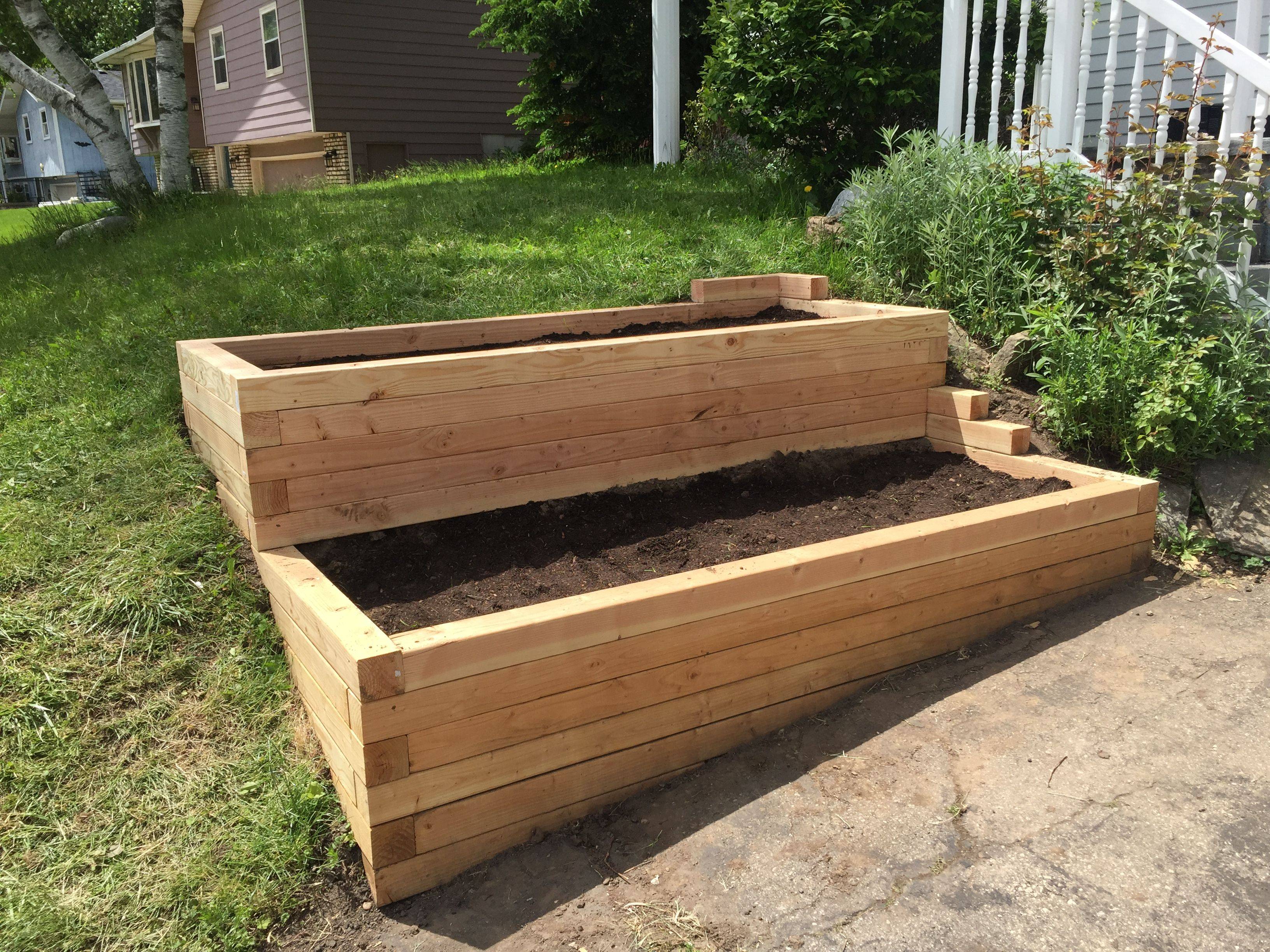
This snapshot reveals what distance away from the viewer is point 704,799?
8.41ft

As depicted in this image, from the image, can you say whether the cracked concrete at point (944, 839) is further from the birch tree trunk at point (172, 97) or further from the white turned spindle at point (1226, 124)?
the birch tree trunk at point (172, 97)

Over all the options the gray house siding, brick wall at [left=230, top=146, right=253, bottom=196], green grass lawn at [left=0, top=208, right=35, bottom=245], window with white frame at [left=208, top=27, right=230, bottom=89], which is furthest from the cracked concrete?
window with white frame at [left=208, top=27, right=230, bottom=89]

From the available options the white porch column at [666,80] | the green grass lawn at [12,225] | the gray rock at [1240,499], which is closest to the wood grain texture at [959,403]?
the gray rock at [1240,499]

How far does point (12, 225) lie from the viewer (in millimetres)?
14727

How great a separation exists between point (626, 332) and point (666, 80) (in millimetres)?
5298

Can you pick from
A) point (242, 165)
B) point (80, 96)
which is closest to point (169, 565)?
point (80, 96)

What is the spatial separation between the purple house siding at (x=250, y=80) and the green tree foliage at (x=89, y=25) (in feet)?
11.1

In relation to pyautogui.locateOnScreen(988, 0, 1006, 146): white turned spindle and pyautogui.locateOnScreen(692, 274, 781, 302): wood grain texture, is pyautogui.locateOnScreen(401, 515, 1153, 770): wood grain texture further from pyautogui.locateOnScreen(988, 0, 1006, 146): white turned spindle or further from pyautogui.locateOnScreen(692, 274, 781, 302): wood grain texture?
pyautogui.locateOnScreen(988, 0, 1006, 146): white turned spindle

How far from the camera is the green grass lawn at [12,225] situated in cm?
1040

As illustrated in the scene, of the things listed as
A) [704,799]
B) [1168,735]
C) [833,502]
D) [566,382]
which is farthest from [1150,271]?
[704,799]

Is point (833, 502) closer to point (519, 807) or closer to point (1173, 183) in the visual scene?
point (519, 807)

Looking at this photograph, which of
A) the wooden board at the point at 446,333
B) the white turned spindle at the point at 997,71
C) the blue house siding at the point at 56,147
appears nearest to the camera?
the wooden board at the point at 446,333

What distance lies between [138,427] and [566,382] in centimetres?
191

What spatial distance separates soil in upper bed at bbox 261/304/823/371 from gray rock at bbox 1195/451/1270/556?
181cm
